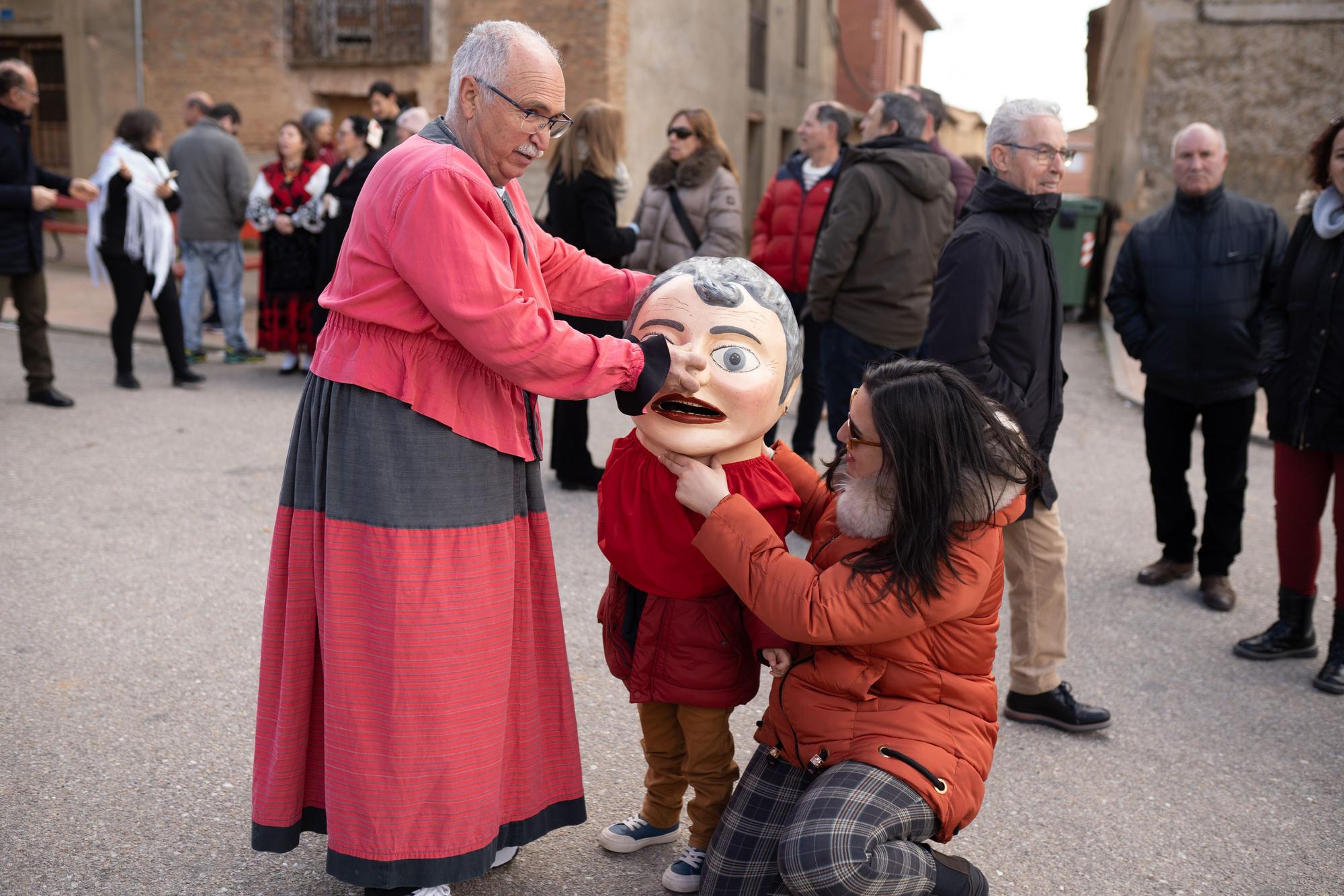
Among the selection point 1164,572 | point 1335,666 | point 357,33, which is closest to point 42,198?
point 1164,572

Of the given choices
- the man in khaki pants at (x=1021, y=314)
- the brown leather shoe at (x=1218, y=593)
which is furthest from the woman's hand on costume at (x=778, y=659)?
the brown leather shoe at (x=1218, y=593)

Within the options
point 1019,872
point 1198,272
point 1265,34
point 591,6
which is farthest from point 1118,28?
point 1019,872

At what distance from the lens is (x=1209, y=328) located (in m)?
4.96

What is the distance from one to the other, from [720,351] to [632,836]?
133 cm

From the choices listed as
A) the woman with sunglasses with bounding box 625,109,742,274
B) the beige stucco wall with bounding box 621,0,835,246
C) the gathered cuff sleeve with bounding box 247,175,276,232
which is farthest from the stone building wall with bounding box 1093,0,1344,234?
the gathered cuff sleeve with bounding box 247,175,276,232

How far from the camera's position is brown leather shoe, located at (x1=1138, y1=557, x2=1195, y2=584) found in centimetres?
528

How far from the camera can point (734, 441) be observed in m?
2.64

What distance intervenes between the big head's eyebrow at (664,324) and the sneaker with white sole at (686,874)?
51.3 inches

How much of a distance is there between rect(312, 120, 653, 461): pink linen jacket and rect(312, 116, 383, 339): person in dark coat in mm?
5393

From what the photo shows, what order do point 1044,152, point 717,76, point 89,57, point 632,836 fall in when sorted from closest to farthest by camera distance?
point 632,836 → point 1044,152 → point 89,57 → point 717,76

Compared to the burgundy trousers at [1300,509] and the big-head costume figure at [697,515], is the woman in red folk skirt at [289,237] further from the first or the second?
the burgundy trousers at [1300,509]

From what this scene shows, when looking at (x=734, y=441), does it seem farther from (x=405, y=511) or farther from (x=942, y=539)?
(x=405, y=511)

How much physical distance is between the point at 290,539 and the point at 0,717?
1705 millimetres

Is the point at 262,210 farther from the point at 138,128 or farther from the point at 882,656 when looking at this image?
the point at 882,656
